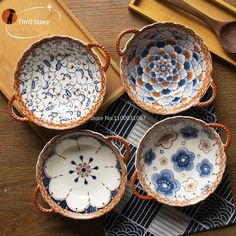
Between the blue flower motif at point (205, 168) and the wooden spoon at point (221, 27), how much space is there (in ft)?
0.85

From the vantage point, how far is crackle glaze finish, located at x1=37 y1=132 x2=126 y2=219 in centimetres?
107

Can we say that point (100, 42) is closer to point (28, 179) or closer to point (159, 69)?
point (159, 69)

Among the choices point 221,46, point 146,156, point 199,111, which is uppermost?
point 221,46

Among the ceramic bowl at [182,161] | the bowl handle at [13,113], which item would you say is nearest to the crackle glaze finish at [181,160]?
the ceramic bowl at [182,161]

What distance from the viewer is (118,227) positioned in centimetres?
108

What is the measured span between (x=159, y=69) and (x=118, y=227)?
0.37m

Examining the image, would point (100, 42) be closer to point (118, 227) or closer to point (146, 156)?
point (146, 156)

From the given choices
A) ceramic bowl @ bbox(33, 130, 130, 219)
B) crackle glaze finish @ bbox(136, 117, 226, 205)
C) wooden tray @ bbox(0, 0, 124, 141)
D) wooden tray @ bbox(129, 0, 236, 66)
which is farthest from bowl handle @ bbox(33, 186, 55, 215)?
wooden tray @ bbox(129, 0, 236, 66)

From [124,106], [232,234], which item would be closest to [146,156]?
[124,106]

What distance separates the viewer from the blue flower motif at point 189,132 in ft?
3.57

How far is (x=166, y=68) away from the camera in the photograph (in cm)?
109

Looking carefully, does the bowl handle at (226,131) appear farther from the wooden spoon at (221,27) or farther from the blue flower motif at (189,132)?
the wooden spoon at (221,27)

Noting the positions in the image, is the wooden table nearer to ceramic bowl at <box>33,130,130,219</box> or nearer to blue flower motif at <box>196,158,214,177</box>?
ceramic bowl at <box>33,130,130,219</box>

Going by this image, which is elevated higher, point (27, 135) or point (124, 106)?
point (124, 106)
